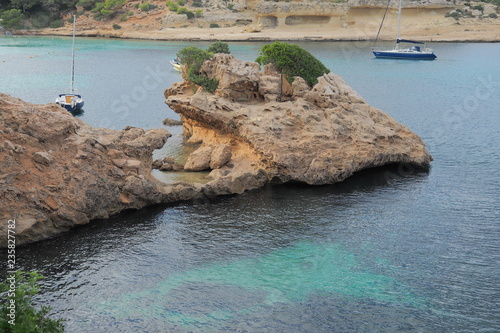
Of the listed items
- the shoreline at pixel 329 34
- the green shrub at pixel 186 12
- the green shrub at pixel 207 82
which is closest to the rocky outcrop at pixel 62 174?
the green shrub at pixel 207 82

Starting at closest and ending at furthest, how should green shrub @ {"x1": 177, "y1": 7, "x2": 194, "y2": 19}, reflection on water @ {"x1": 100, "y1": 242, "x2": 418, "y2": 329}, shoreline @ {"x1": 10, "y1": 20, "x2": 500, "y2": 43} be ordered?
reflection on water @ {"x1": 100, "y1": 242, "x2": 418, "y2": 329}, shoreline @ {"x1": 10, "y1": 20, "x2": 500, "y2": 43}, green shrub @ {"x1": 177, "y1": 7, "x2": 194, "y2": 19}

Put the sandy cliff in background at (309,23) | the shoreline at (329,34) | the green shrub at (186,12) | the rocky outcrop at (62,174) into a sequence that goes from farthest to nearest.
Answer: the green shrub at (186,12) < the sandy cliff in background at (309,23) < the shoreline at (329,34) < the rocky outcrop at (62,174)

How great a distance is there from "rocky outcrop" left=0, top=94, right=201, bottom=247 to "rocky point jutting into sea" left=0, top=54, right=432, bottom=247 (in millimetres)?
48

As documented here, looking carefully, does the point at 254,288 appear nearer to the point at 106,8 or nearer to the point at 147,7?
the point at 147,7

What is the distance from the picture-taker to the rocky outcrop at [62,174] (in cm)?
2453

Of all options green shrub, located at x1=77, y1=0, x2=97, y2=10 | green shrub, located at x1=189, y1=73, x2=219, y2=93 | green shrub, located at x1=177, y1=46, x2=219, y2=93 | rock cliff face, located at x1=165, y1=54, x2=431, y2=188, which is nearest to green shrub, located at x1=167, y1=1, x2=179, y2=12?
green shrub, located at x1=77, y1=0, x2=97, y2=10

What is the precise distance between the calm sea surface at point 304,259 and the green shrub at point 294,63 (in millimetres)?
8322

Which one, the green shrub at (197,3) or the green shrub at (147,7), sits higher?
the green shrub at (197,3)

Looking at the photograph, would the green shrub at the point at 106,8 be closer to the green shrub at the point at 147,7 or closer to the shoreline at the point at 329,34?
the green shrub at the point at 147,7

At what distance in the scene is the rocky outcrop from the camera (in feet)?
80.5

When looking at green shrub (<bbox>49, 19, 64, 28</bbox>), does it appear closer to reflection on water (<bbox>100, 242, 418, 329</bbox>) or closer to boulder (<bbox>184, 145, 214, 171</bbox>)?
boulder (<bbox>184, 145, 214, 171</bbox>)

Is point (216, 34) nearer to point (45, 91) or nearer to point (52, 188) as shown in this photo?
point (45, 91)

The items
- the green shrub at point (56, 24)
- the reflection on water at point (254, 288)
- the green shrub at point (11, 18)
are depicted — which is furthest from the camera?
the green shrub at point (56, 24)

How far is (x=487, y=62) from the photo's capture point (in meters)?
83.2
